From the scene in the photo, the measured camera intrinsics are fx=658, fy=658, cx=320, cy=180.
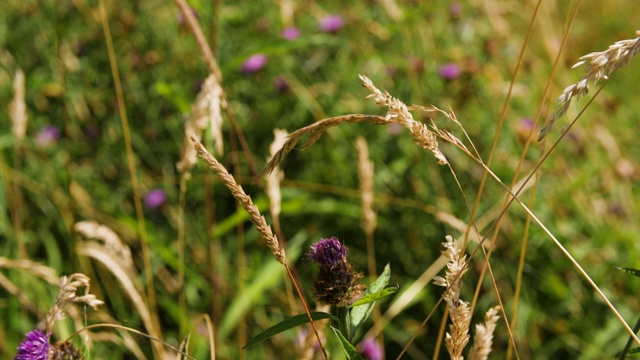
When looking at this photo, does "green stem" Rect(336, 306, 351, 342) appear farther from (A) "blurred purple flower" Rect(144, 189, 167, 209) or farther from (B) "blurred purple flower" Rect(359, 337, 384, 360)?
(A) "blurred purple flower" Rect(144, 189, 167, 209)

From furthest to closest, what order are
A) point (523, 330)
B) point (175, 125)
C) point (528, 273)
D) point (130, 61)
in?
point (130, 61) < point (175, 125) < point (528, 273) < point (523, 330)

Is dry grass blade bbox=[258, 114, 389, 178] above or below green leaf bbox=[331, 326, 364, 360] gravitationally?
above

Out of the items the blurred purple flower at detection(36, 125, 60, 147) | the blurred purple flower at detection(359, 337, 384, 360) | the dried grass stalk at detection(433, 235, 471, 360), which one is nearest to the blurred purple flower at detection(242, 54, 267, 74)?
the blurred purple flower at detection(36, 125, 60, 147)

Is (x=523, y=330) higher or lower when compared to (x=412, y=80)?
lower

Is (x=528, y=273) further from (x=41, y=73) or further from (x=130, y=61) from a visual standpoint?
(x=41, y=73)

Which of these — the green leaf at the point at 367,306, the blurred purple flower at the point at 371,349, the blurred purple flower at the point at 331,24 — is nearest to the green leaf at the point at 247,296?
the blurred purple flower at the point at 371,349

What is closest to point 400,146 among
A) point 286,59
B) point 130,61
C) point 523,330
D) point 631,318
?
point 286,59
